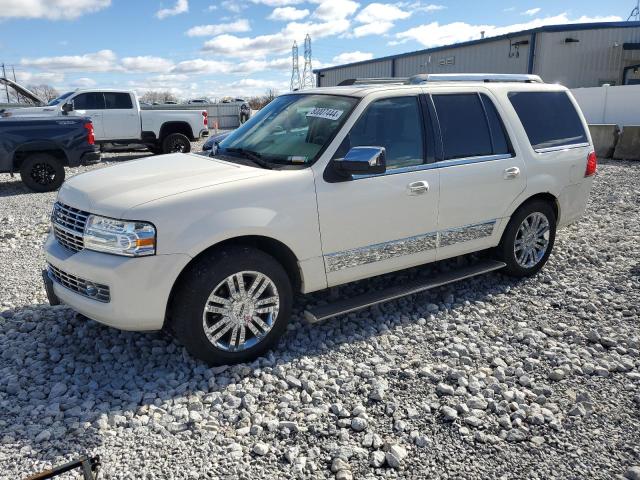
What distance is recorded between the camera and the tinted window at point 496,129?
4.84m

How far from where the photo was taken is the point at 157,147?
54.9 feet

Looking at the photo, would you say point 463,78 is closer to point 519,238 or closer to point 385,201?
point 519,238

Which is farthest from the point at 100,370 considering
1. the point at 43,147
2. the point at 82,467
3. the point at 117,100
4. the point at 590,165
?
the point at 117,100

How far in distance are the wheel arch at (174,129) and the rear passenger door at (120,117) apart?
0.75 m

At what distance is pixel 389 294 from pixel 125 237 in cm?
207

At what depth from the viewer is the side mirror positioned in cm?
369

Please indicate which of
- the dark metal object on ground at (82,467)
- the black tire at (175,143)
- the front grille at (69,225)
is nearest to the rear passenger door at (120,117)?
the black tire at (175,143)

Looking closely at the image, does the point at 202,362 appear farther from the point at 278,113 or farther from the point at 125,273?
the point at 278,113

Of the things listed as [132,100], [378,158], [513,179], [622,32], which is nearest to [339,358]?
[378,158]

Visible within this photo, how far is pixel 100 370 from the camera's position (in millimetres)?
3682

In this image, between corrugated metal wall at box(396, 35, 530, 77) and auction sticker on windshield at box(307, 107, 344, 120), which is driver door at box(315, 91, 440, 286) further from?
corrugated metal wall at box(396, 35, 530, 77)

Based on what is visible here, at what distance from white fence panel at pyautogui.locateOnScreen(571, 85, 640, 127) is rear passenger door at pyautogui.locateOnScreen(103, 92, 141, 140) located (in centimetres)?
1471

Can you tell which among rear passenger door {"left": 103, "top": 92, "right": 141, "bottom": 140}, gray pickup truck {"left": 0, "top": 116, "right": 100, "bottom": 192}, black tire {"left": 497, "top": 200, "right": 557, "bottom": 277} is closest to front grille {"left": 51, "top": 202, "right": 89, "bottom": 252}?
black tire {"left": 497, "top": 200, "right": 557, "bottom": 277}

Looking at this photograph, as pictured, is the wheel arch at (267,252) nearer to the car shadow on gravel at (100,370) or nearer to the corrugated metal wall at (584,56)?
the car shadow on gravel at (100,370)
